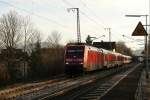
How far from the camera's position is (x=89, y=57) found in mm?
43000

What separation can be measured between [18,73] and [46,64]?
17.9ft

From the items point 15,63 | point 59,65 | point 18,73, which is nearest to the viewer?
point 18,73

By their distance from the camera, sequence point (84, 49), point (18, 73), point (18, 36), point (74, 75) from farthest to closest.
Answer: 1. point (18, 36)
2. point (18, 73)
3. point (74, 75)
4. point (84, 49)

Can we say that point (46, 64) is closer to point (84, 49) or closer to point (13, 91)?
point (84, 49)

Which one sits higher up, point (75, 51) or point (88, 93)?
point (75, 51)

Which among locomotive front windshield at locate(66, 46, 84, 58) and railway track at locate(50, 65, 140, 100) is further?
locomotive front windshield at locate(66, 46, 84, 58)

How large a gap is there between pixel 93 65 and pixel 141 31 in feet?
75.7

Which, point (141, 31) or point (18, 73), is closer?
point (141, 31)

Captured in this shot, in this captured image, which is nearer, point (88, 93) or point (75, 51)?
point (88, 93)

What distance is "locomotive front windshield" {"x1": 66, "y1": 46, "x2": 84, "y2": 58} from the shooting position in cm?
4061

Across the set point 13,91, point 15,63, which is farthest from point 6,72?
point 13,91

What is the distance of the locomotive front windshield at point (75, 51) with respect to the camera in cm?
4061

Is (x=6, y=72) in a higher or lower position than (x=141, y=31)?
lower

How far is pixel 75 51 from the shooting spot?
1612 inches
